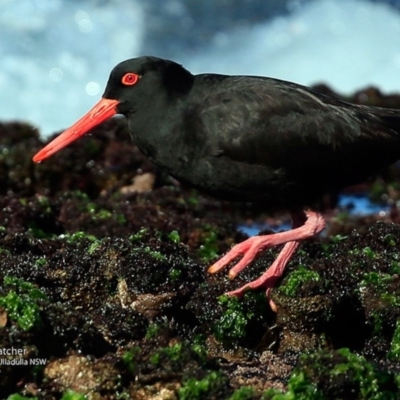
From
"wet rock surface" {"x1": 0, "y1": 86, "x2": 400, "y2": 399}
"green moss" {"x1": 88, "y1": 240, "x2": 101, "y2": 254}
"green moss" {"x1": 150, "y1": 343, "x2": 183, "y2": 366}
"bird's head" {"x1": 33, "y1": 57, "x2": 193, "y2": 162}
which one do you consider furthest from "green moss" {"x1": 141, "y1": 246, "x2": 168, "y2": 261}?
"green moss" {"x1": 150, "y1": 343, "x2": 183, "y2": 366}

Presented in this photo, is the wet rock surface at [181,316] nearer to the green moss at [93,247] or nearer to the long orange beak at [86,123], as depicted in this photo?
the green moss at [93,247]

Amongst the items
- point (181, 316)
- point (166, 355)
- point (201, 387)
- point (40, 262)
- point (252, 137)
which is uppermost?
point (252, 137)

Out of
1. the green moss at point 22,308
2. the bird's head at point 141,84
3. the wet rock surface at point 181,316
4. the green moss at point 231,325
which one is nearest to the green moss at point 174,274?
the wet rock surface at point 181,316

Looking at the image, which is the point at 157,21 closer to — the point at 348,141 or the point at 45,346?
the point at 348,141

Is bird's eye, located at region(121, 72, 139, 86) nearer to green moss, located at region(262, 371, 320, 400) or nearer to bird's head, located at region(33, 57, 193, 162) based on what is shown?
bird's head, located at region(33, 57, 193, 162)

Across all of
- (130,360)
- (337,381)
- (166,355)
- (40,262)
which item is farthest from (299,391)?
(40,262)

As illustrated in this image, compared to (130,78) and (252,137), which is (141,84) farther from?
(252,137)
